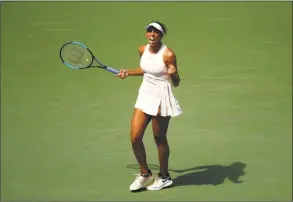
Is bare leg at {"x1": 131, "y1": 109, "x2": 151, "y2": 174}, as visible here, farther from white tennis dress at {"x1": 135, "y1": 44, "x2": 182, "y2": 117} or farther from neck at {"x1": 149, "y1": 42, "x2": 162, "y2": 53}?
neck at {"x1": 149, "y1": 42, "x2": 162, "y2": 53}

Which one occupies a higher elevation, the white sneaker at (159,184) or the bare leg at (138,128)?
the bare leg at (138,128)

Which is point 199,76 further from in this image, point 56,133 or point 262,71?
point 56,133

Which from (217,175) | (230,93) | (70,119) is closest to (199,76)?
(230,93)

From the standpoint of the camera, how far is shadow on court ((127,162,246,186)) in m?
6.84

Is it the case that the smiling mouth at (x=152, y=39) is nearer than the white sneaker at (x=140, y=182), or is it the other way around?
the smiling mouth at (x=152, y=39)

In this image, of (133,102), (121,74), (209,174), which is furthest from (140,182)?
(133,102)

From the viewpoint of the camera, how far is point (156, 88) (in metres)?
6.36

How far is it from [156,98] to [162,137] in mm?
418

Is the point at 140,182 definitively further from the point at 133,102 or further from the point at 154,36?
the point at 133,102

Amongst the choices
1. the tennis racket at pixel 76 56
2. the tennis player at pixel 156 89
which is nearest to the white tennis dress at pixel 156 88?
the tennis player at pixel 156 89

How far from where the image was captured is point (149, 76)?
6.38 m

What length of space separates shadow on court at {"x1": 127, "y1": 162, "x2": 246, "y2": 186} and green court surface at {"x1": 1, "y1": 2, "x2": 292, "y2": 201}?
0.4 inches

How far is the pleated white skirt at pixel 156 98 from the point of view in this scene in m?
6.32

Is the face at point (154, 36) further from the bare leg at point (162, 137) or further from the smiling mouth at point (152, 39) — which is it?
the bare leg at point (162, 137)
